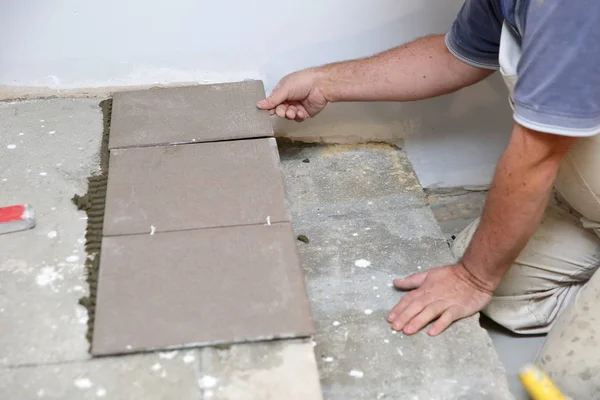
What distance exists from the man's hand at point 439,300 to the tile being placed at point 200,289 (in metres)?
0.40

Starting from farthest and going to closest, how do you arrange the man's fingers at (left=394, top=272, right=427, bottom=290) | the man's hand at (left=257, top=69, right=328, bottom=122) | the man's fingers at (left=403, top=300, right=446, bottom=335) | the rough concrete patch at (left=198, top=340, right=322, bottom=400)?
the man's hand at (left=257, top=69, right=328, bottom=122)
the man's fingers at (left=394, top=272, right=427, bottom=290)
the man's fingers at (left=403, top=300, right=446, bottom=335)
the rough concrete patch at (left=198, top=340, right=322, bottom=400)

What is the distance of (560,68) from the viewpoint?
136 cm

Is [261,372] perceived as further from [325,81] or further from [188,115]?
[325,81]

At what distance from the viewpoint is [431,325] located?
1684 millimetres

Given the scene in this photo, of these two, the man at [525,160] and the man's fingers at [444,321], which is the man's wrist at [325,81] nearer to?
the man at [525,160]

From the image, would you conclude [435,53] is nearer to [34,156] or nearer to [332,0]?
[332,0]

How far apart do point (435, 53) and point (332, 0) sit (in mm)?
394

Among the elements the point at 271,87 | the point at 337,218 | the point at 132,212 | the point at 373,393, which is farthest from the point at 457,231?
the point at 132,212

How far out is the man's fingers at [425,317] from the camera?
166 centimetres

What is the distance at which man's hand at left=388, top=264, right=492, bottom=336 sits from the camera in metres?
1.67

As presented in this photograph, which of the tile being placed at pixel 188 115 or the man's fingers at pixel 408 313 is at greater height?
the tile being placed at pixel 188 115

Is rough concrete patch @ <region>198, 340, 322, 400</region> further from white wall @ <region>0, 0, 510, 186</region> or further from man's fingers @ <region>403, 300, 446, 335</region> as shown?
white wall @ <region>0, 0, 510, 186</region>

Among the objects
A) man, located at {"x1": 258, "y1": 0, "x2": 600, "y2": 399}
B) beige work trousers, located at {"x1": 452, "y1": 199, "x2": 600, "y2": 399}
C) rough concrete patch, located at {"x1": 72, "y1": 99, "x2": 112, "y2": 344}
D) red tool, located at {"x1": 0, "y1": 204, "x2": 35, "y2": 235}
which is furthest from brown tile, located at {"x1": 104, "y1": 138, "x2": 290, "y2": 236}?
beige work trousers, located at {"x1": 452, "y1": 199, "x2": 600, "y2": 399}

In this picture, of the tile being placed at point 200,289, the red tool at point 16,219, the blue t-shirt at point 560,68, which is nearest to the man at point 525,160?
the blue t-shirt at point 560,68
